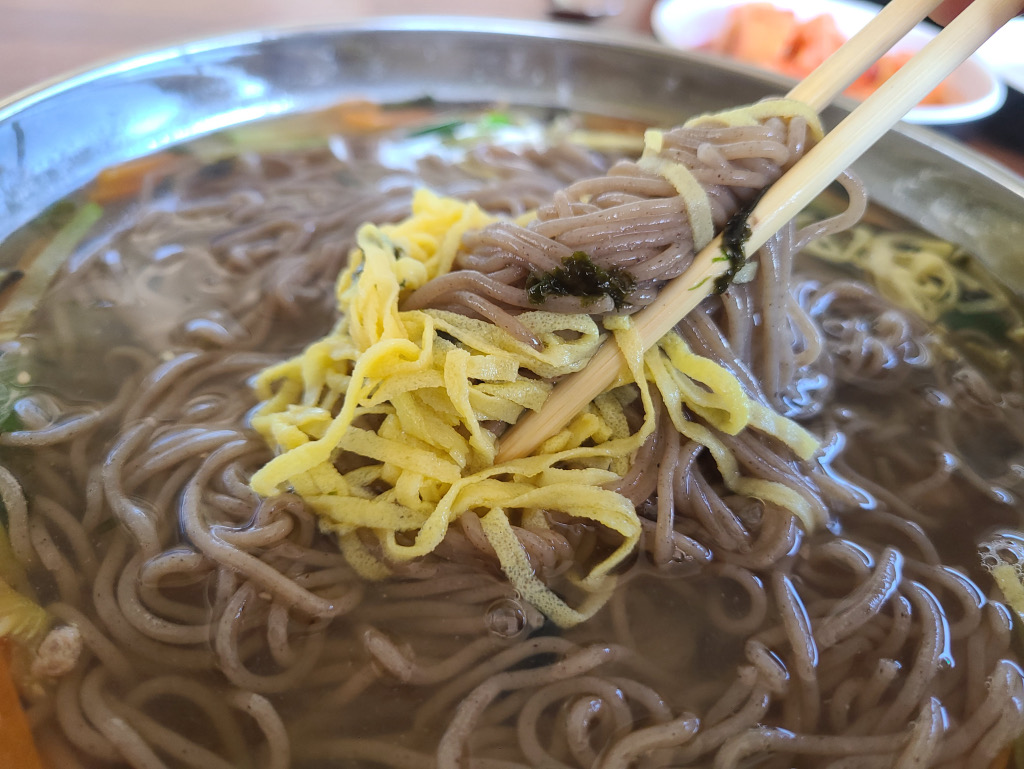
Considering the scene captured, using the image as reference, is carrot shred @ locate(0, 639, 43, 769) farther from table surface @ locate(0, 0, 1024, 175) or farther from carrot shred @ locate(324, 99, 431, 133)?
carrot shred @ locate(324, 99, 431, 133)

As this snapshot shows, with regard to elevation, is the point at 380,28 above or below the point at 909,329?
above

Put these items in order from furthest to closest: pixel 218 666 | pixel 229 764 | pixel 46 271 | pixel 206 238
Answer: pixel 206 238, pixel 46 271, pixel 218 666, pixel 229 764

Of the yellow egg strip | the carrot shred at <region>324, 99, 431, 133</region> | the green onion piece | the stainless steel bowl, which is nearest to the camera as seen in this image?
the yellow egg strip

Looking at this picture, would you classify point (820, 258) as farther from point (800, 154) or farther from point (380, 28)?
point (380, 28)

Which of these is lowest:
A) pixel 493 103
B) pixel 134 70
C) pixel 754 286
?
pixel 754 286

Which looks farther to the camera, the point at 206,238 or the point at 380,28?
the point at 380,28

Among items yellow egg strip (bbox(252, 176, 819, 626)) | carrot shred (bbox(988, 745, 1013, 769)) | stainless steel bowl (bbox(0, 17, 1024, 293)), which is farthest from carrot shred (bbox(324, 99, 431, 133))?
carrot shred (bbox(988, 745, 1013, 769))

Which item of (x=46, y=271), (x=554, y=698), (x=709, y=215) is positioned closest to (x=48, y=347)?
(x=46, y=271)

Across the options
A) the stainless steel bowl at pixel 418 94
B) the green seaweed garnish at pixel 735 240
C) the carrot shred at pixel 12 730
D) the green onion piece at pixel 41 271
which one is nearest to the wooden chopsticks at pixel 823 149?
the green seaweed garnish at pixel 735 240
